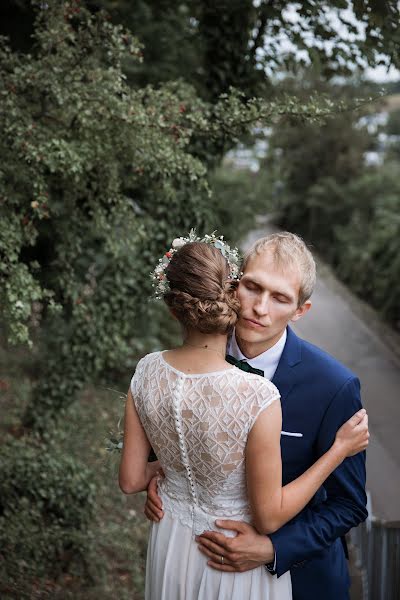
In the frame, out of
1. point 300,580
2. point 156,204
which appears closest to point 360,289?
point 156,204

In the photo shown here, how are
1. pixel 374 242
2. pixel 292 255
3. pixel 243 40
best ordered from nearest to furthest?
pixel 292 255, pixel 243 40, pixel 374 242

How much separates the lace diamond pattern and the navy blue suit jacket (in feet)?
0.70

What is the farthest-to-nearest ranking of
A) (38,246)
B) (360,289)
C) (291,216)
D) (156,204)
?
(291,216)
(360,289)
(156,204)
(38,246)

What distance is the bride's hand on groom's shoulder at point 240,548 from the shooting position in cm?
214

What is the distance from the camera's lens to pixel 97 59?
13.5ft

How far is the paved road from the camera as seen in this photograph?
22.4 feet

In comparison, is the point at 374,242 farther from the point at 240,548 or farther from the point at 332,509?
the point at 240,548

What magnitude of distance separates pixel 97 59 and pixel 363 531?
3.41 metres

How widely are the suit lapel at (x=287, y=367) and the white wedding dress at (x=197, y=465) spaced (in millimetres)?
319

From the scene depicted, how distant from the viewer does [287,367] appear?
230cm

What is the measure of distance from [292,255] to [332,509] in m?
0.87

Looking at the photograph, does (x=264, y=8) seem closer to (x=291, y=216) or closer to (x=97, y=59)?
(x=97, y=59)

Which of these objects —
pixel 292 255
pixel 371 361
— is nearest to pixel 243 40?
pixel 292 255

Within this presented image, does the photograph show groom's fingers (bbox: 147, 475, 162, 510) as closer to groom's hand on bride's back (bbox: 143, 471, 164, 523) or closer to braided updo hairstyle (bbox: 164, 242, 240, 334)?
groom's hand on bride's back (bbox: 143, 471, 164, 523)
